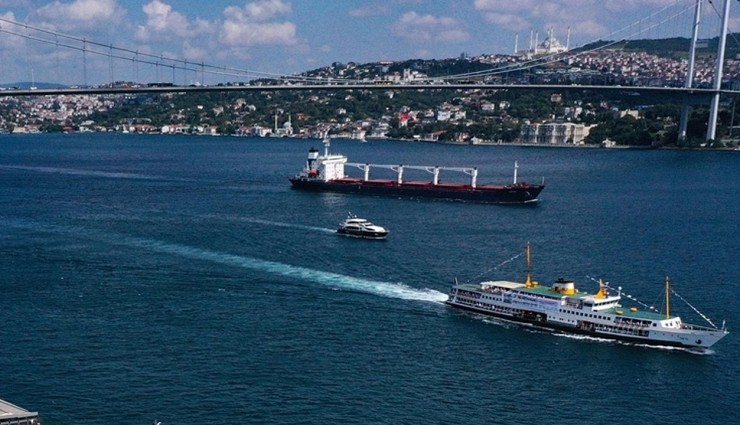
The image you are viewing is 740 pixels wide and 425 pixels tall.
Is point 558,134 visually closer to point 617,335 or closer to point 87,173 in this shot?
point 87,173

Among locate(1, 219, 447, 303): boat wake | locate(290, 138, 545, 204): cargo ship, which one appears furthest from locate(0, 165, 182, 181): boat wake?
locate(1, 219, 447, 303): boat wake

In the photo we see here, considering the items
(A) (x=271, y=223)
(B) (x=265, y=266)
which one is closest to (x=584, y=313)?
(B) (x=265, y=266)

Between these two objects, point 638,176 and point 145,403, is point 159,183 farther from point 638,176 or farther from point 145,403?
point 145,403

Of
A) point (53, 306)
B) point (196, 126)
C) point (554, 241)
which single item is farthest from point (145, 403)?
point (196, 126)

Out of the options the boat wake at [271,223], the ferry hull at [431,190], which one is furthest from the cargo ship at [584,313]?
the ferry hull at [431,190]

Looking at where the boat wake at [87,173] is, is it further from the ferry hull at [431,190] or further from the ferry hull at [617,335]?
the ferry hull at [617,335]

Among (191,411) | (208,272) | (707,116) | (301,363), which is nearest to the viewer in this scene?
(191,411)
